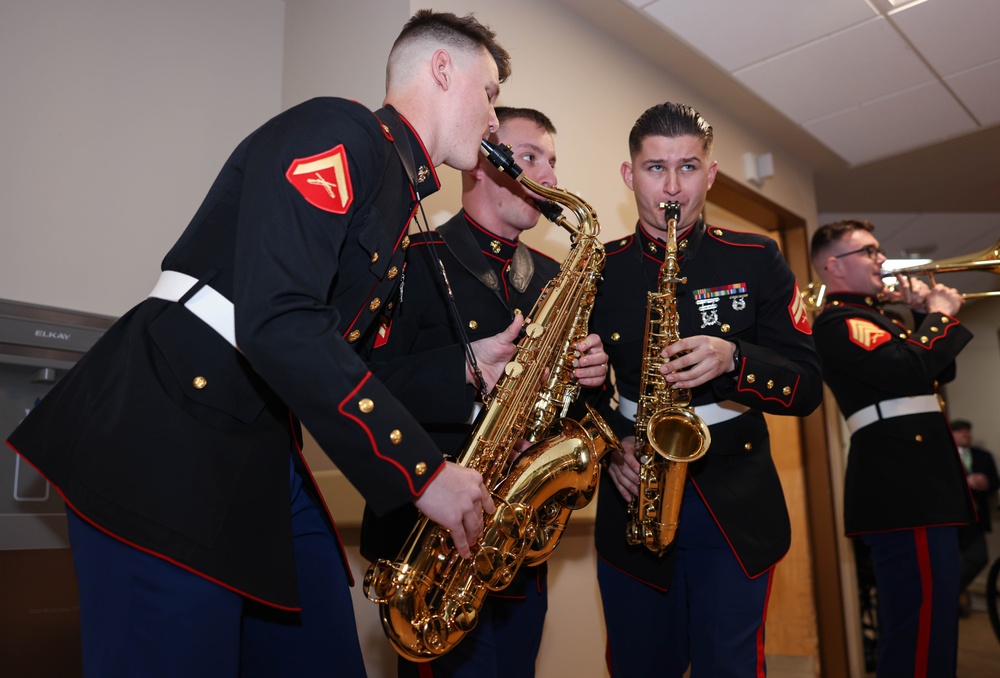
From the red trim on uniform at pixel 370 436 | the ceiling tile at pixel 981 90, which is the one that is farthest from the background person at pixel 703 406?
the ceiling tile at pixel 981 90

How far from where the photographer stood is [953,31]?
13.1ft

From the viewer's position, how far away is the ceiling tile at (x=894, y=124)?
15.4 ft

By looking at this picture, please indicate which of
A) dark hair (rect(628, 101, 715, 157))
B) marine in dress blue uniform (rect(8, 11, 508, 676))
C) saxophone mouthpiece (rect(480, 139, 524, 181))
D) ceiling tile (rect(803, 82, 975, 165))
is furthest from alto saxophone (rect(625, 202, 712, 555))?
ceiling tile (rect(803, 82, 975, 165))

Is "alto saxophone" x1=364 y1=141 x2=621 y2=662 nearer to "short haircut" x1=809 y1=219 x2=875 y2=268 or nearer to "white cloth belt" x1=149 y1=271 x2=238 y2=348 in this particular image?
"white cloth belt" x1=149 y1=271 x2=238 y2=348

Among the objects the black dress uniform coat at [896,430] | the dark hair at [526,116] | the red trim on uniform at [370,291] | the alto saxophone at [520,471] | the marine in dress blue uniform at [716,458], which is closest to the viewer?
the red trim on uniform at [370,291]

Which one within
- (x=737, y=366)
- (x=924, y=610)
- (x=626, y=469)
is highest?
(x=737, y=366)

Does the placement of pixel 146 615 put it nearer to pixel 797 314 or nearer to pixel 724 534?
pixel 724 534

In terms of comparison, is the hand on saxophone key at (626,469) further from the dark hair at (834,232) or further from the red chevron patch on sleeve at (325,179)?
the dark hair at (834,232)

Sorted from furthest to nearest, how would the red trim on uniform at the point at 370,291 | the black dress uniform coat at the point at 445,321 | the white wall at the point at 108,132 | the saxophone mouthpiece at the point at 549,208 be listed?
the white wall at the point at 108,132 < the saxophone mouthpiece at the point at 549,208 < the black dress uniform coat at the point at 445,321 < the red trim on uniform at the point at 370,291

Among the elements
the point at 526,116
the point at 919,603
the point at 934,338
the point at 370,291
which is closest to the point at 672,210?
the point at 526,116

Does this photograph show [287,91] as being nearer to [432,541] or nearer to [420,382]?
[420,382]

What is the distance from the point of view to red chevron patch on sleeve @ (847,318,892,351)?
10.4 feet

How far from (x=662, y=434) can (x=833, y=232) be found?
231 cm

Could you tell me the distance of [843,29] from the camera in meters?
3.91
